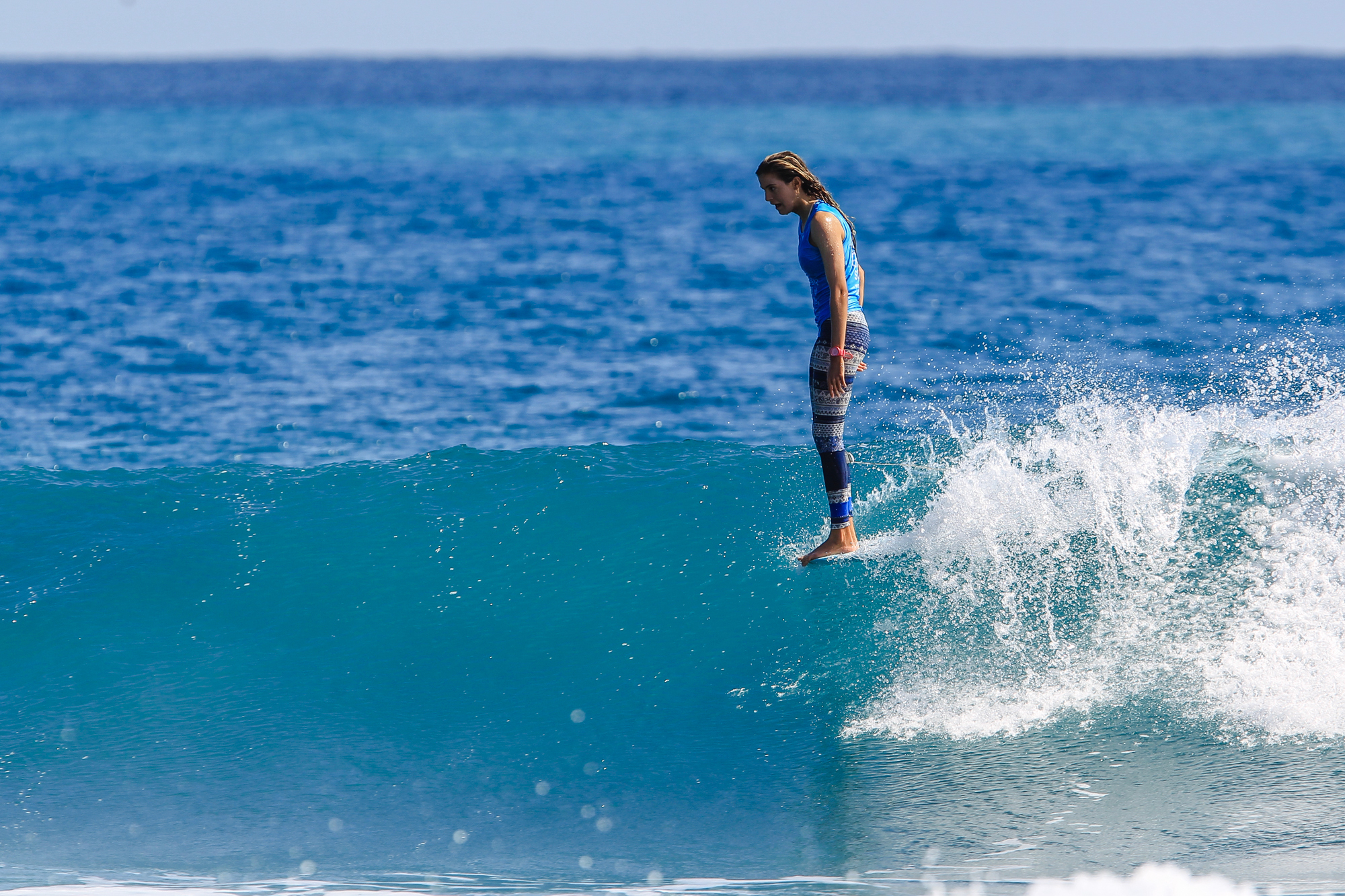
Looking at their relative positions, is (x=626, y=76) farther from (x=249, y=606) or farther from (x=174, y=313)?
(x=249, y=606)

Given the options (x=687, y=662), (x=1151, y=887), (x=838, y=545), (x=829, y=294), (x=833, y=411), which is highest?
(x=829, y=294)

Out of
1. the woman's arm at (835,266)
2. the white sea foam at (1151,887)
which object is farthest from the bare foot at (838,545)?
the white sea foam at (1151,887)

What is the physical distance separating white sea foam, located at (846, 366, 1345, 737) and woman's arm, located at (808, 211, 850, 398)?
1202 mm

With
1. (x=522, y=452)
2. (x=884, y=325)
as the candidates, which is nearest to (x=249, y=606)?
(x=522, y=452)

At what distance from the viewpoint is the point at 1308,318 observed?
593 inches

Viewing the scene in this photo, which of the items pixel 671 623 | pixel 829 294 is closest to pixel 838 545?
pixel 671 623

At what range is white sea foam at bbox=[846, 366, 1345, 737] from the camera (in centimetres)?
522

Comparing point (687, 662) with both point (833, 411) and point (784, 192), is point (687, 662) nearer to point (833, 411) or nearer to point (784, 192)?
point (833, 411)

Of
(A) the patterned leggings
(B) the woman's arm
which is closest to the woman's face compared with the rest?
(B) the woman's arm

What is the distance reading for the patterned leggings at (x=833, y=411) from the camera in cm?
577

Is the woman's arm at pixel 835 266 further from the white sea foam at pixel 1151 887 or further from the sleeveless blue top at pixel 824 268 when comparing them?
the white sea foam at pixel 1151 887

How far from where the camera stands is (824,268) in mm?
5625

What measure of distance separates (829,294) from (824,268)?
0.42ft

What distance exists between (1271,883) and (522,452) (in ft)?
16.7
